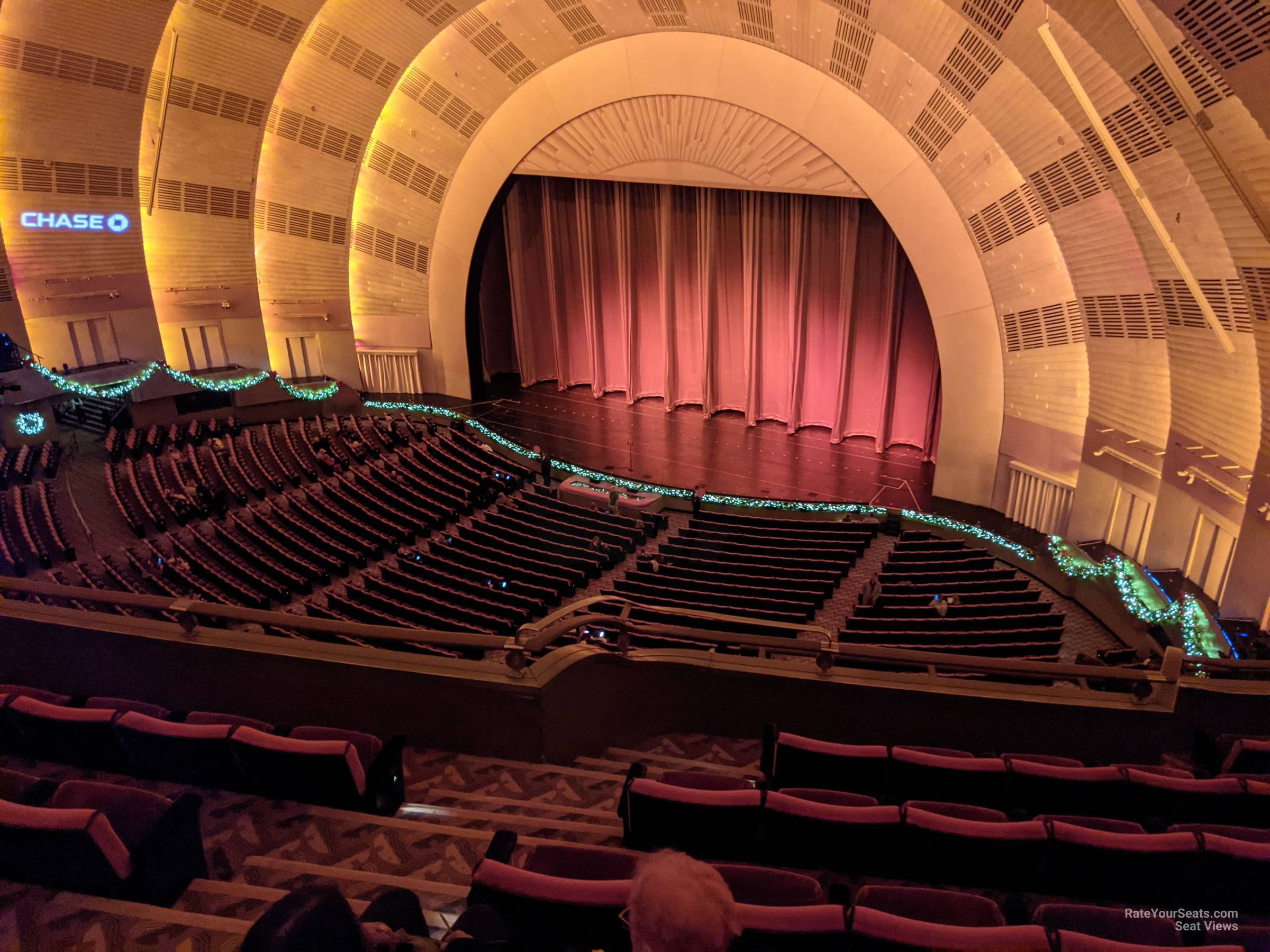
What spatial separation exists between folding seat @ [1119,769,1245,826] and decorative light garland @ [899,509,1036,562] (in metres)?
9.13

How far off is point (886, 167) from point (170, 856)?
46.7 ft

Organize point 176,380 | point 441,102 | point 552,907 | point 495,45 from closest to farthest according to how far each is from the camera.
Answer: point 552,907 < point 495,45 < point 176,380 < point 441,102

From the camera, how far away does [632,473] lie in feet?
52.3

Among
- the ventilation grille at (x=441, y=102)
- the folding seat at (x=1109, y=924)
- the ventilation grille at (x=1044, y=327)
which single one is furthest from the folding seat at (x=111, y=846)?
the ventilation grille at (x=441, y=102)

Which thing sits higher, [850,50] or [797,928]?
[850,50]

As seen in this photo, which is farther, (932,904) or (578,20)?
(578,20)

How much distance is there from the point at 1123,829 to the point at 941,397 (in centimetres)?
1252

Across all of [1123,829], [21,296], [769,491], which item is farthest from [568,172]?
[1123,829]

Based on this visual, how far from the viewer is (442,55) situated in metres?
17.3

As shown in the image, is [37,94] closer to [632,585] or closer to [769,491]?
[632,585]

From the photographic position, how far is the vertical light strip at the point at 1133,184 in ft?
28.7

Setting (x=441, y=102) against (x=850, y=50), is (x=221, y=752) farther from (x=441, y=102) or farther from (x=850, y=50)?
(x=441, y=102)

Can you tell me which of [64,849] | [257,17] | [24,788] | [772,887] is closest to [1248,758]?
[772,887]

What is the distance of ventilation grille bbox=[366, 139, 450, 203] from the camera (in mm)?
18875
